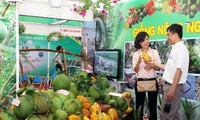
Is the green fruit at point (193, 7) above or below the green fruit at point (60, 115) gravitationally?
above

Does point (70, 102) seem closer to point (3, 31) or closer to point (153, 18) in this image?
point (3, 31)

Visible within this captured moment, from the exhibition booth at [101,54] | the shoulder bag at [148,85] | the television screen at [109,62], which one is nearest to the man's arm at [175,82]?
the exhibition booth at [101,54]

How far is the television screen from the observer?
617cm

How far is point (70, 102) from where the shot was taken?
7.13 feet

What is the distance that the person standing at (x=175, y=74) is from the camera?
361 cm

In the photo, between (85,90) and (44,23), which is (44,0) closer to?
(44,23)

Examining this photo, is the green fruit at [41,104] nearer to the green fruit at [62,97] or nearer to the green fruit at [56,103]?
the green fruit at [56,103]

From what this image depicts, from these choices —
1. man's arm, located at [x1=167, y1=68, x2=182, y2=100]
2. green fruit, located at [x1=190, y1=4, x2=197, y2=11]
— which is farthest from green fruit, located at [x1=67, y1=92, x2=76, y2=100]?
green fruit, located at [x1=190, y1=4, x2=197, y2=11]

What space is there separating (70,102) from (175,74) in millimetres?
1791

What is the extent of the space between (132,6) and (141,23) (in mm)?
452

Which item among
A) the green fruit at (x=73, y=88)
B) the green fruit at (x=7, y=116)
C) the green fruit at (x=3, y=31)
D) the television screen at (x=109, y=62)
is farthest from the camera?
the television screen at (x=109, y=62)

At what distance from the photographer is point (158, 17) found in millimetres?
5273

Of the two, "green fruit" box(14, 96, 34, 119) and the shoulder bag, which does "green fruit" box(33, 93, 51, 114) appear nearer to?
"green fruit" box(14, 96, 34, 119)

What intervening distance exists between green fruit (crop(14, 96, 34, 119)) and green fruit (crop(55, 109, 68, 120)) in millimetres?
191
